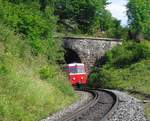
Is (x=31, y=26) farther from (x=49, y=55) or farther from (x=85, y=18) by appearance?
(x=85, y=18)

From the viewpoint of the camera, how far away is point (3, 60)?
70.6 ft

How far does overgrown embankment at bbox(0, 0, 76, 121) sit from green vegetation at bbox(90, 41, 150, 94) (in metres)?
5.97

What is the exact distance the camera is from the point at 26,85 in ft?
66.6

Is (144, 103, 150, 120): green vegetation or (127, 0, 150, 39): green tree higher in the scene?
(127, 0, 150, 39): green tree

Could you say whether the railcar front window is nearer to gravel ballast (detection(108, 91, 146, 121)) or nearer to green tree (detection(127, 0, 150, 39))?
green tree (detection(127, 0, 150, 39))

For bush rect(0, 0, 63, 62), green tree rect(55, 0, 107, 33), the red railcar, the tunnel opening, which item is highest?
green tree rect(55, 0, 107, 33)

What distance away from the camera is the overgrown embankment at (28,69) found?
60.0ft

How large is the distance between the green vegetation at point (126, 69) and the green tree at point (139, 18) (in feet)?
24.9

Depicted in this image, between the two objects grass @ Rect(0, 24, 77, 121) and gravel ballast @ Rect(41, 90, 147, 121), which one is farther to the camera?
grass @ Rect(0, 24, 77, 121)

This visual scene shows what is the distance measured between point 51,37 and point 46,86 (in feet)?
34.3

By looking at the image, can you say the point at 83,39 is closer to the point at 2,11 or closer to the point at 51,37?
the point at 51,37

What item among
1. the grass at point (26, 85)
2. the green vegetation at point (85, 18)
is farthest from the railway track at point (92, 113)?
the green vegetation at point (85, 18)

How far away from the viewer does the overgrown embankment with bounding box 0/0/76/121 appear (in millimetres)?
18281

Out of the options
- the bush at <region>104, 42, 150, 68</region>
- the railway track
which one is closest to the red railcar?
the bush at <region>104, 42, 150, 68</region>
